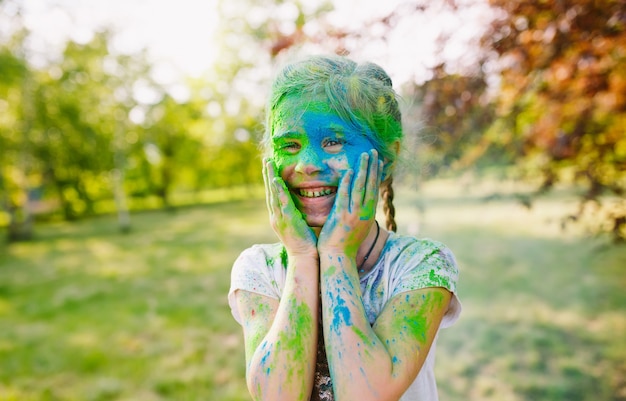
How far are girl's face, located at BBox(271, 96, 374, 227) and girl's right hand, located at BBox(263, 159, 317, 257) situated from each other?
5 centimetres

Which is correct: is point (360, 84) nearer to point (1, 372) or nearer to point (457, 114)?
point (457, 114)

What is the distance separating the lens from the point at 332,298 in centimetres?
129

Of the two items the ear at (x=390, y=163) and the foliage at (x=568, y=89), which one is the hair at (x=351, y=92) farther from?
the foliage at (x=568, y=89)

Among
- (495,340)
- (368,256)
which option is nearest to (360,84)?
(368,256)

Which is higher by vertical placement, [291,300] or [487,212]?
[291,300]

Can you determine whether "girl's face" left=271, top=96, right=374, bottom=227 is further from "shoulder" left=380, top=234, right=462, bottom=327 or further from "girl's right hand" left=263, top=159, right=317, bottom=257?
"shoulder" left=380, top=234, right=462, bottom=327

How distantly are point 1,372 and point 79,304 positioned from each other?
2.58 metres

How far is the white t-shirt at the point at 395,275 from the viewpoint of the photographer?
1.40 meters

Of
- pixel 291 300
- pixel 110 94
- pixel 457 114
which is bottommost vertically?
pixel 291 300

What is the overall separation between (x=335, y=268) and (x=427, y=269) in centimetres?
30

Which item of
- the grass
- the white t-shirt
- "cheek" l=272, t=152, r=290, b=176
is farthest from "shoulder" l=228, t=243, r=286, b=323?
the grass

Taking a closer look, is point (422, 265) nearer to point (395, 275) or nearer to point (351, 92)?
point (395, 275)

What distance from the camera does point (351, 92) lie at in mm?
1452

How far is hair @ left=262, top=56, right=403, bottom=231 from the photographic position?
4.74 feet
